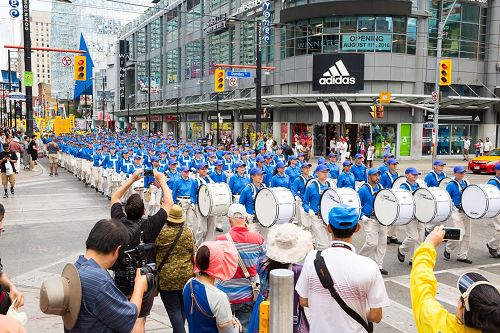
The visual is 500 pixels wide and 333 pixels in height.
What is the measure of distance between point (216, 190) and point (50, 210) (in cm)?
712

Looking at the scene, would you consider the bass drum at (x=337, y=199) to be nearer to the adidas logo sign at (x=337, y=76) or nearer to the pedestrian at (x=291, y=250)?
the pedestrian at (x=291, y=250)

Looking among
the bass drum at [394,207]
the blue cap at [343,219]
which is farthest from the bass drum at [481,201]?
the blue cap at [343,219]

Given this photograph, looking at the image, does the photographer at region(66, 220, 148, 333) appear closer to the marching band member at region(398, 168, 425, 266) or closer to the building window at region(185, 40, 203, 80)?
the marching band member at region(398, 168, 425, 266)

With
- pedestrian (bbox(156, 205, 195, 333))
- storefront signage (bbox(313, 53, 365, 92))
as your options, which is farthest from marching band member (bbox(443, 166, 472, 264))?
storefront signage (bbox(313, 53, 365, 92))

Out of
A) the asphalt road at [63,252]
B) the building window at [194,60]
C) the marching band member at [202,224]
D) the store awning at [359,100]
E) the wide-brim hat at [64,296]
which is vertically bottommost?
the asphalt road at [63,252]

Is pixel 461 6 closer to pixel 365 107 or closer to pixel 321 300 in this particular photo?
pixel 365 107

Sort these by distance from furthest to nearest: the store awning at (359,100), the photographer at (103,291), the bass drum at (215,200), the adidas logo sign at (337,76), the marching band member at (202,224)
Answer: the adidas logo sign at (337,76) < the store awning at (359,100) < the marching band member at (202,224) < the bass drum at (215,200) < the photographer at (103,291)

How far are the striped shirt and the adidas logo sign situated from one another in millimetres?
32220

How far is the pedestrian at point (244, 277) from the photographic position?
15.4 feet

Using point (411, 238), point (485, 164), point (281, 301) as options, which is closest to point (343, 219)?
point (281, 301)

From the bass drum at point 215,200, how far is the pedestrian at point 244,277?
5729mm

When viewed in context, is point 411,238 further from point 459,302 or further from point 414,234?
point 459,302

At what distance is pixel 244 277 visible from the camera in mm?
4734

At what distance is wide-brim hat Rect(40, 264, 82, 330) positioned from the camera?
9.29 ft
